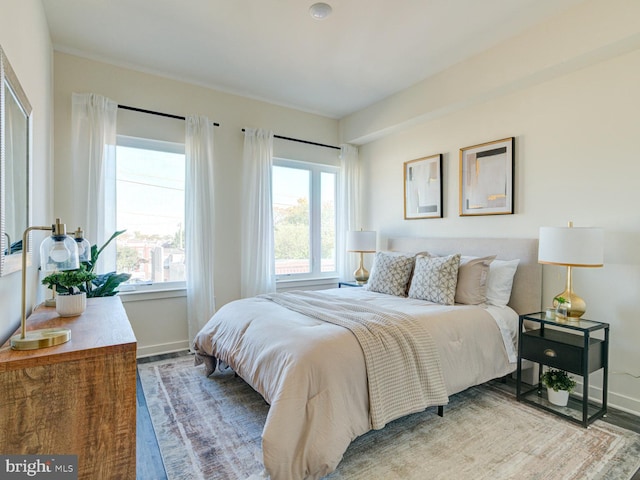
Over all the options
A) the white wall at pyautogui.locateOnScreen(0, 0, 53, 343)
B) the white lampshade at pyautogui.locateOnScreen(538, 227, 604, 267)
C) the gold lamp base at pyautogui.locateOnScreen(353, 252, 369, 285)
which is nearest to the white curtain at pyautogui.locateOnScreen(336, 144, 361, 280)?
the gold lamp base at pyautogui.locateOnScreen(353, 252, 369, 285)

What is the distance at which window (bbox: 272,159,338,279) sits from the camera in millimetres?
4477

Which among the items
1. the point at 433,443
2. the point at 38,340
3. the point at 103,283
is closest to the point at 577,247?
the point at 433,443

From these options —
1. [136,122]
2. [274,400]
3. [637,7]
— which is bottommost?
[274,400]

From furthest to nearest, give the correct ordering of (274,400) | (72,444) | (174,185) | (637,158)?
(174,185), (637,158), (274,400), (72,444)

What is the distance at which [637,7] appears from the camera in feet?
7.25

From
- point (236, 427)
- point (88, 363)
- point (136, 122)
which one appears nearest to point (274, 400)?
point (236, 427)

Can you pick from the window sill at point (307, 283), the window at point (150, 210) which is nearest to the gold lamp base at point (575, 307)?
the window sill at point (307, 283)

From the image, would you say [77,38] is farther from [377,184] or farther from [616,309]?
[616,309]

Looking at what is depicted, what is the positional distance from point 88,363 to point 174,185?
286 cm

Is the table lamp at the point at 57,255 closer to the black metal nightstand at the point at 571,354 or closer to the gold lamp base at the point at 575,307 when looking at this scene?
the black metal nightstand at the point at 571,354

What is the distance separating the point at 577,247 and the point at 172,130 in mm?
3800

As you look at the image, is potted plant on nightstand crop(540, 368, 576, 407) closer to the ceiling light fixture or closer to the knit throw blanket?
the knit throw blanket

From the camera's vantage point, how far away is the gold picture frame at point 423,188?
385 cm

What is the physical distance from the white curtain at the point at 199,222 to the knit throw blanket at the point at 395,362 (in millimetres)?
1731
